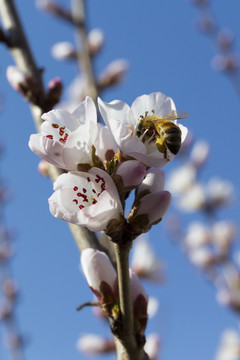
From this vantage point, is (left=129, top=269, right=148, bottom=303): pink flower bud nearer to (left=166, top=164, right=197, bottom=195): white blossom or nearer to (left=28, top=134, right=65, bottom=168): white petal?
(left=28, top=134, right=65, bottom=168): white petal

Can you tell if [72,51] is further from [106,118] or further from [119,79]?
[106,118]

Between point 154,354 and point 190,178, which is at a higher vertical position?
point 190,178

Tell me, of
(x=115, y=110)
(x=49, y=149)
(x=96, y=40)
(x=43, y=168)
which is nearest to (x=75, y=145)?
(x=49, y=149)

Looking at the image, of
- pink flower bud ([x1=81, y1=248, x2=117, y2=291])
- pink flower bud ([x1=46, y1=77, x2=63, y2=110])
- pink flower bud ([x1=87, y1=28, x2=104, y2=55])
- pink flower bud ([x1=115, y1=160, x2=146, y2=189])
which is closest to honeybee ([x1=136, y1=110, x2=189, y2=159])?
pink flower bud ([x1=115, y1=160, x2=146, y2=189])

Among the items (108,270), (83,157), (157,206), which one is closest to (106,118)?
(83,157)

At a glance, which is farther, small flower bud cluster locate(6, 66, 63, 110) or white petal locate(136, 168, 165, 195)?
small flower bud cluster locate(6, 66, 63, 110)

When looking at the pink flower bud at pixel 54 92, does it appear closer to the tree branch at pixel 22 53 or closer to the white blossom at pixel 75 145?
the tree branch at pixel 22 53

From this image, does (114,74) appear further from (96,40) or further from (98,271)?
(98,271)
